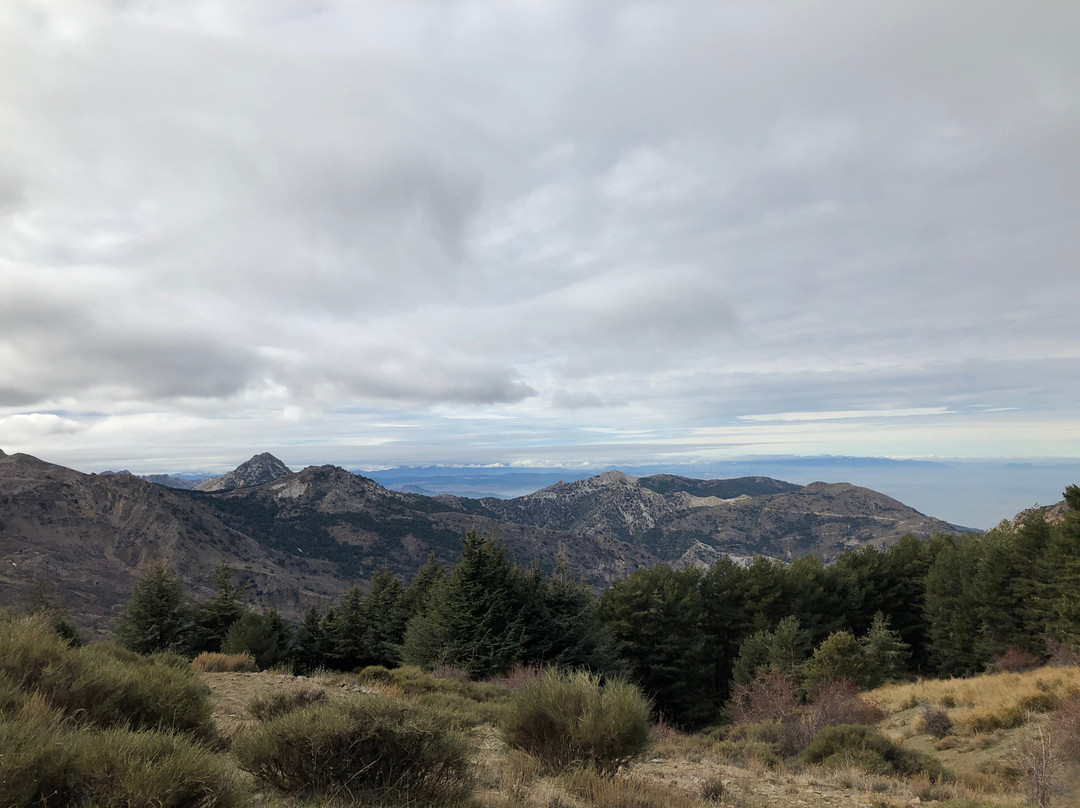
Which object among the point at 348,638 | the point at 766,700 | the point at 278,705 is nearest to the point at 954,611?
the point at 766,700

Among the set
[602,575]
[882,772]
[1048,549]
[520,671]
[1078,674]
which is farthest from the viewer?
[602,575]

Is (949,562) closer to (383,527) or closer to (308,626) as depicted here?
(308,626)

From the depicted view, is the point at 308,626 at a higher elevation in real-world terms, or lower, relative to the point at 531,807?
lower

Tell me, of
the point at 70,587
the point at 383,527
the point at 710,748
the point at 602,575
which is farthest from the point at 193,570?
the point at 710,748

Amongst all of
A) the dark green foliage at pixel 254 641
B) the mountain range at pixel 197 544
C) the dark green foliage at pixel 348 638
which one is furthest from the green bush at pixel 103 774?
the mountain range at pixel 197 544

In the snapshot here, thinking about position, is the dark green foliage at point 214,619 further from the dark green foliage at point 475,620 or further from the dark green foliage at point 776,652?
the dark green foliage at point 776,652

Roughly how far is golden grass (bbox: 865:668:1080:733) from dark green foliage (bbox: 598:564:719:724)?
530 inches

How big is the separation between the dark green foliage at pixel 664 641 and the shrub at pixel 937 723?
16.7m

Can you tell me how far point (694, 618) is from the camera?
36.6 m

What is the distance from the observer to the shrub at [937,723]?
16062 millimetres

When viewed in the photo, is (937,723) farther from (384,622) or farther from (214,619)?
(214,619)

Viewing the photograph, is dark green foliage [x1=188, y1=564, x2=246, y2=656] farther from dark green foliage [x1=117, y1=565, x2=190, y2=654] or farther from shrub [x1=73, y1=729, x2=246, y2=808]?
shrub [x1=73, y1=729, x2=246, y2=808]

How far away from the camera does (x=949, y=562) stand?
36.4m

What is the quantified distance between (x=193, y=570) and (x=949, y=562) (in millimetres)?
164697
